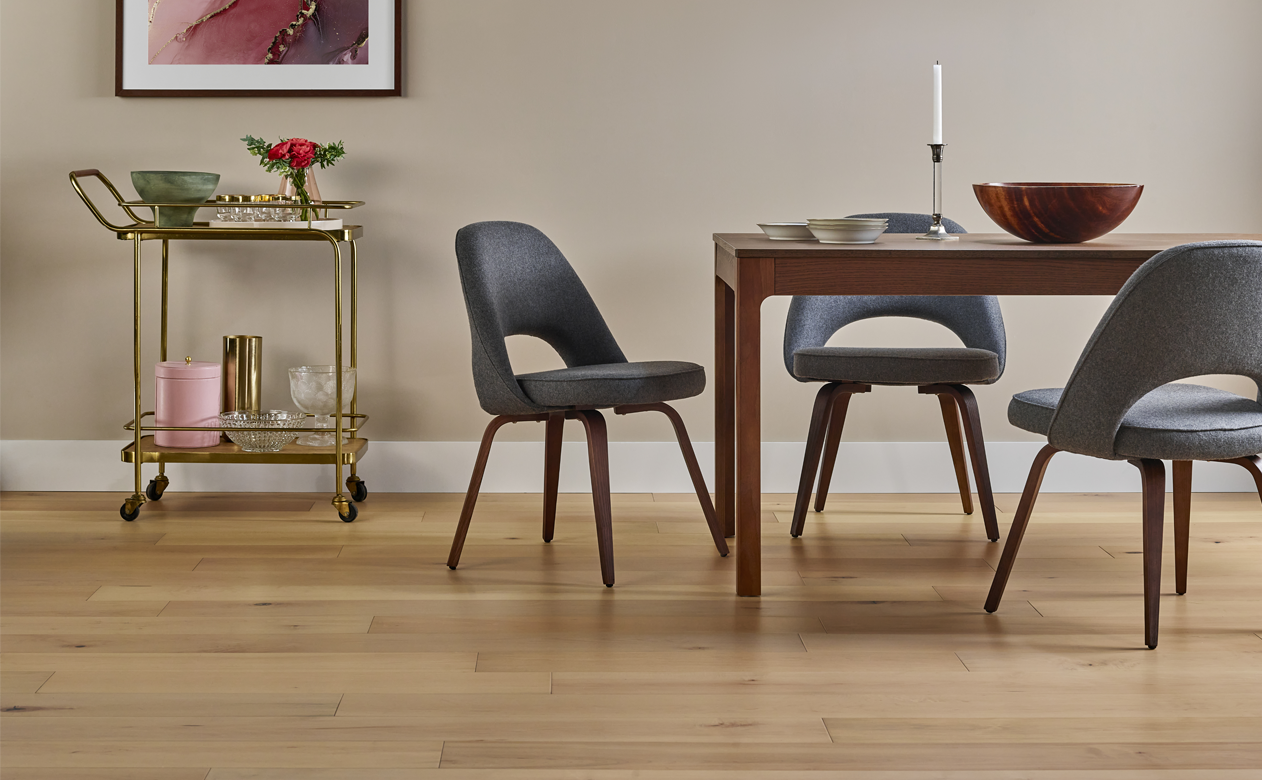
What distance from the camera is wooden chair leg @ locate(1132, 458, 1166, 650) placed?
198 centimetres

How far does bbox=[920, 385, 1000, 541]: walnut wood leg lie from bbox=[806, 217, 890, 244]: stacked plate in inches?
24.1

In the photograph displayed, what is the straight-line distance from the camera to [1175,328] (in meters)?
1.85

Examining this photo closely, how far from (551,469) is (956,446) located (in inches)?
42.1

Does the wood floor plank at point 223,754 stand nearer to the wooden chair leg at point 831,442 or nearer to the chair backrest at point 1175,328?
the chair backrest at point 1175,328

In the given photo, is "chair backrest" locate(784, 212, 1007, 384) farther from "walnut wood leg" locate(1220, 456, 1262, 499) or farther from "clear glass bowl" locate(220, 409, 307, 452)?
"clear glass bowl" locate(220, 409, 307, 452)

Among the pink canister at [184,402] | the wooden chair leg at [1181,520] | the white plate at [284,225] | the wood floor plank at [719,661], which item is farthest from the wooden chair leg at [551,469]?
the wooden chair leg at [1181,520]

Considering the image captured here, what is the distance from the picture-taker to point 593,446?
241 cm

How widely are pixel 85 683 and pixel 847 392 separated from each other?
5.77 ft

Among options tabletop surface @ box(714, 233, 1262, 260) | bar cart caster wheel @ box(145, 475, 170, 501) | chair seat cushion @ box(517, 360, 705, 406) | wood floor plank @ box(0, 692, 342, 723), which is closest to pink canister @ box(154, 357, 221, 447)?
bar cart caster wheel @ box(145, 475, 170, 501)

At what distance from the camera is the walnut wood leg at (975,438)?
2.73 meters

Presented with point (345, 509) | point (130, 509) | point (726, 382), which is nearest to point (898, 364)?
point (726, 382)

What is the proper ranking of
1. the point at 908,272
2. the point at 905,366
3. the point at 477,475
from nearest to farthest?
1. the point at 908,272
2. the point at 477,475
3. the point at 905,366

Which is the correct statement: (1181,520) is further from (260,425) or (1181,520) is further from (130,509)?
(130,509)

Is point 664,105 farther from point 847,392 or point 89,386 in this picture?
point 89,386
